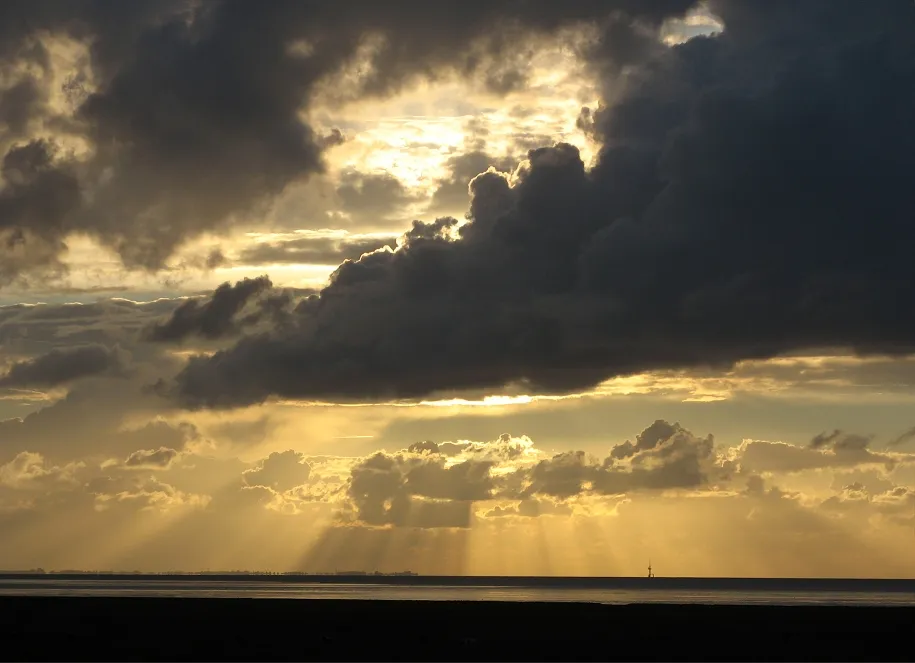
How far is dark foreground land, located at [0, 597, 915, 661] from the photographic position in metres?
72.1

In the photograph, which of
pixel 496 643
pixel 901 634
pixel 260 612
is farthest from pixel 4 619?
pixel 901 634

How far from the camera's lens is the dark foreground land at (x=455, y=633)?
72.1 m

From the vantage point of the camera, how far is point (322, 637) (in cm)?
8081

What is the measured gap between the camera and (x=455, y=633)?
85.5m

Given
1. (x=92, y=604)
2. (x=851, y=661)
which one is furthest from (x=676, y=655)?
(x=92, y=604)

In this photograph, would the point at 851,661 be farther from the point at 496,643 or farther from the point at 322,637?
the point at 322,637

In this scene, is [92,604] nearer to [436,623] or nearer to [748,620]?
[436,623]

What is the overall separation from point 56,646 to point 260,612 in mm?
32696

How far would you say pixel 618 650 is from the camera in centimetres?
7475

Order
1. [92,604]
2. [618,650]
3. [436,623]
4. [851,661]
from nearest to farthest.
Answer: [851,661] < [618,650] < [436,623] < [92,604]

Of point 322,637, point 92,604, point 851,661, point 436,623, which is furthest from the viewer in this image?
point 92,604

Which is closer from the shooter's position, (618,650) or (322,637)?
(618,650)

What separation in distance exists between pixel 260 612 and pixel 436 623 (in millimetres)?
21097

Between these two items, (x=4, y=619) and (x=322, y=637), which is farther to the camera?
(x=4, y=619)
